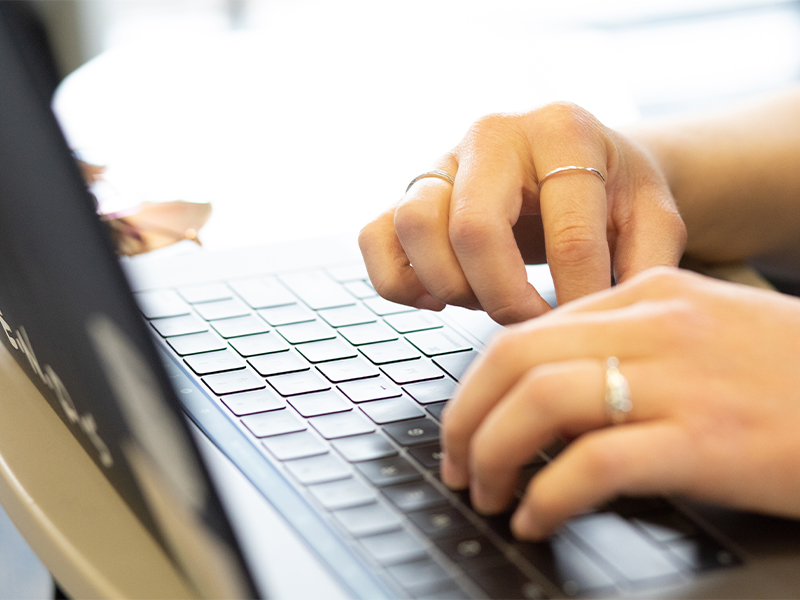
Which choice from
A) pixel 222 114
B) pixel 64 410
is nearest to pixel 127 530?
pixel 64 410

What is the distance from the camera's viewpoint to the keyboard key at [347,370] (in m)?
0.50

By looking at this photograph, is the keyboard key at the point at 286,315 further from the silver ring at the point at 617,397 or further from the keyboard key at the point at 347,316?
Answer: the silver ring at the point at 617,397

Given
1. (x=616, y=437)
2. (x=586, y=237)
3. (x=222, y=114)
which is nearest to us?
(x=616, y=437)

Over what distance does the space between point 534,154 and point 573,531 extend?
0.92 feet

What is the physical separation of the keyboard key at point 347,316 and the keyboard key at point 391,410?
120 mm

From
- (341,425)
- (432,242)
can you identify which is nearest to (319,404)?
(341,425)

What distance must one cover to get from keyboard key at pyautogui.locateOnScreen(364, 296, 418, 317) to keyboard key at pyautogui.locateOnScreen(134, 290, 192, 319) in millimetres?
141

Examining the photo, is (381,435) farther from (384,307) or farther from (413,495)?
(384,307)

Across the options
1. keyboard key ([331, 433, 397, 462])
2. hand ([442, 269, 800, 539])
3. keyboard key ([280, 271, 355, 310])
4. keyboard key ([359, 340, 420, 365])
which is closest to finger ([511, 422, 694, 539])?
hand ([442, 269, 800, 539])

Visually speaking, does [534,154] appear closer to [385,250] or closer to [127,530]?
[385,250]

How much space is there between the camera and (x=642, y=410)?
0.34 metres

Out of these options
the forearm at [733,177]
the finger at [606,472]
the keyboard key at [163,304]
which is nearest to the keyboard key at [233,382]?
the keyboard key at [163,304]

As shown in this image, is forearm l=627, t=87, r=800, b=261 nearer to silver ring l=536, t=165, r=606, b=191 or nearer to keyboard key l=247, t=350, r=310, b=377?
silver ring l=536, t=165, r=606, b=191

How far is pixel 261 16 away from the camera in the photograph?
2805 millimetres
